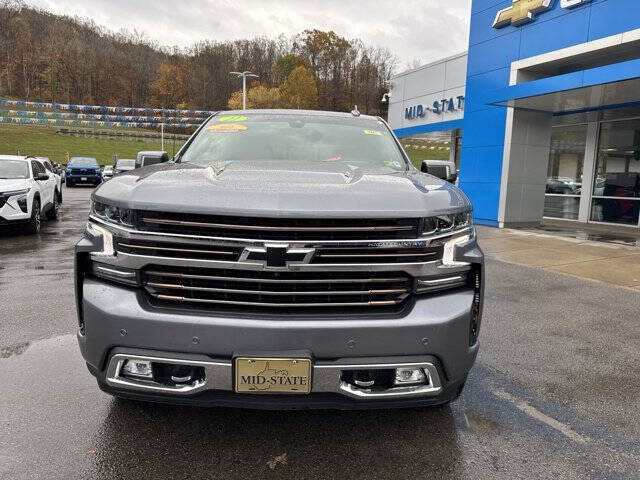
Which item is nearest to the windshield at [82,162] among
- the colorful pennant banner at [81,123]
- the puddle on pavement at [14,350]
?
the puddle on pavement at [14,350]

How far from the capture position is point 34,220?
1034 centimetres

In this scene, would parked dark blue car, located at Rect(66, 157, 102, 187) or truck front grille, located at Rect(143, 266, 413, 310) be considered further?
parked dark blue car, located at Rect(66, 157, 102, 187)

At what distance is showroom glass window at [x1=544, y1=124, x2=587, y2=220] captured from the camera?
1535 centimetres

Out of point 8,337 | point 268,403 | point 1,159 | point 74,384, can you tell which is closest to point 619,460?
point 268,403

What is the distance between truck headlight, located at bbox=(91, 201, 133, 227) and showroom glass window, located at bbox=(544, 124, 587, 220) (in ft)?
51.6

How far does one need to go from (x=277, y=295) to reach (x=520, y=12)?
1373 centimetres

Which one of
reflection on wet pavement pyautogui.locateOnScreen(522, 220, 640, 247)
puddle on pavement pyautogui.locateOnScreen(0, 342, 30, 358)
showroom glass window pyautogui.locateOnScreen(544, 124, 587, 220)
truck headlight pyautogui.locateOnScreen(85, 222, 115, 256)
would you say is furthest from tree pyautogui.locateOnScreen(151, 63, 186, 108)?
truck headlight pyautogui.locateOnScreen(85, 222, 115, 256)

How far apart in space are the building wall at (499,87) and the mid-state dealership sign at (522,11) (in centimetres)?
13

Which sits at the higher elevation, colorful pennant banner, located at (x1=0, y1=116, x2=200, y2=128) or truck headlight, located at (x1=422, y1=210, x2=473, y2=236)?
colorful pennant banner, located at (x1=0, y1=116, x2=200, y2=128)

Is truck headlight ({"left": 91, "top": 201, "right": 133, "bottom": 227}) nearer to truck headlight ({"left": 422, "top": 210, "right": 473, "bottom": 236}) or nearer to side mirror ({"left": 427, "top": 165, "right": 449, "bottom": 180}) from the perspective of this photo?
truck headlight ({"left": 422, "top": 210, "right": 473, "bottom": 236})

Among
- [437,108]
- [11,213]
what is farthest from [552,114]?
[11,213]

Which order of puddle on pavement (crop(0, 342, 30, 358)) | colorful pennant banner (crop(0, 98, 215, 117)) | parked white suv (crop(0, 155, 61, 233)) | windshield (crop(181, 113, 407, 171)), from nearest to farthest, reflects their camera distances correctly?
windshield (crop(181, 113, 407, 171)) → puddle on pavement (crop(0, 342, 30, 358)) → parked white suv (crop(0, 155, 61, 233)) → colorful pennant banner (crop(0, 98, 215, 117))

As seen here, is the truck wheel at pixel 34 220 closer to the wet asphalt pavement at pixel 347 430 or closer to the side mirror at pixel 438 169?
the wet asphalt pavement at pixel 347 430

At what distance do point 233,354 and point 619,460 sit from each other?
210cm
